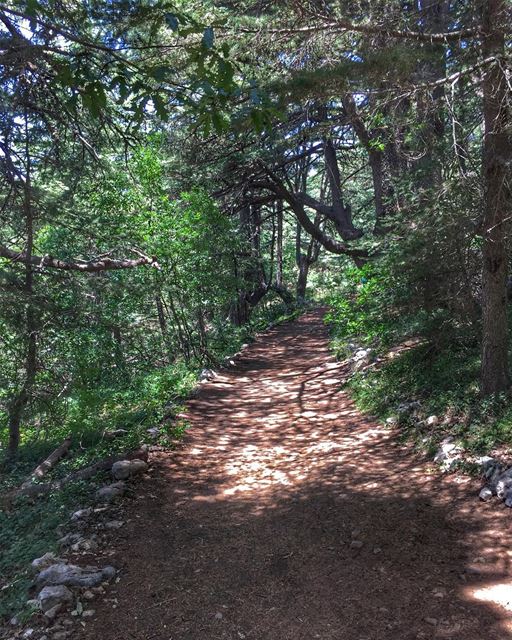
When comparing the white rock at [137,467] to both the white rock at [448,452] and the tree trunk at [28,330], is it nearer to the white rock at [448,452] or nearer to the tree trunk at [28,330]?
A: the tree trunk at [28,330]

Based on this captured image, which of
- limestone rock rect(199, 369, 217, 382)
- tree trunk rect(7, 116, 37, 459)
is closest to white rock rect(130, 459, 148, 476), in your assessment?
tree trunk rect(7, 116, 37, 459)

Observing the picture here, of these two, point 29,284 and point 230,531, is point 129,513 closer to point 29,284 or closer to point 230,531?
point 230,531

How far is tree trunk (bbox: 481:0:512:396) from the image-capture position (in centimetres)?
492

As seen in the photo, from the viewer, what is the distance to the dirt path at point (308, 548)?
327 cm

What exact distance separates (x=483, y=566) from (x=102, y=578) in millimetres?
2681

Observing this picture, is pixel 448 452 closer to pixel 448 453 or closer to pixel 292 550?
pixel 448 453

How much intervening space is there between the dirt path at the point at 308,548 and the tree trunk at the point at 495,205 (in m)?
1.38

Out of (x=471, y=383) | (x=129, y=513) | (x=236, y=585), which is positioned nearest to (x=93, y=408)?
(x=129, y=513)

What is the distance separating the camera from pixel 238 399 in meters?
9.21

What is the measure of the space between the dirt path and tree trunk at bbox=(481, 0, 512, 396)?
1380 millimetres

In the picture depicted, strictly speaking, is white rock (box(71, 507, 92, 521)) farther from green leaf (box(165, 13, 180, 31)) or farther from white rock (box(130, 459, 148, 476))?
green leaf (box(165, 13, 180, 31))

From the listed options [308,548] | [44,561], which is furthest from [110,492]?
[308,548]

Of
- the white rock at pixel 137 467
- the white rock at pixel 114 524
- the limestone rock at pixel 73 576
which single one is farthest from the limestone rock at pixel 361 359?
the limestone rock at pixel 73 576

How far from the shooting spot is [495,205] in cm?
539
